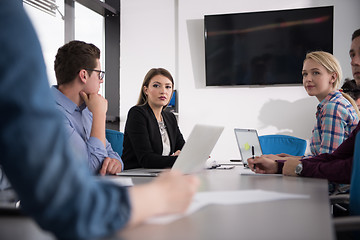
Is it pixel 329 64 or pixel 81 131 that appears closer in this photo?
pixel 81 131

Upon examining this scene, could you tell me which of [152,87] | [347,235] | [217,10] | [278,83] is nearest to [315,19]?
[278,83]

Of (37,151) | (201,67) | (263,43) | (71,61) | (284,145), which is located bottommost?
(284,145)

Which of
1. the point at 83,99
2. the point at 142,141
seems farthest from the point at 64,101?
the point at 142,141

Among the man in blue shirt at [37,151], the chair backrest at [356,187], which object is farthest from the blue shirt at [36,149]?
the chair backrest at [356,187]

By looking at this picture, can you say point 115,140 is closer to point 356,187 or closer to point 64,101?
point 64,101

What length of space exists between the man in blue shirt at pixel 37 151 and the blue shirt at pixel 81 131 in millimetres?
1355

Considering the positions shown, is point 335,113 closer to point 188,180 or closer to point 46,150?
point 188,180

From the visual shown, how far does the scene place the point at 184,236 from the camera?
65cm

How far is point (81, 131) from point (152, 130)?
0.83 metres

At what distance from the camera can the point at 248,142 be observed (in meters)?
2.51

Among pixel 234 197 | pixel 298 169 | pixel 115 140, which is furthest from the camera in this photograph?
pixel 115 140

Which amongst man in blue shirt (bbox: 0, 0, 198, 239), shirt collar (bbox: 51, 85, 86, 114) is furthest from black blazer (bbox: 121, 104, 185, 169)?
man in blue shirt (bbox: 0, 0, 198, 239)

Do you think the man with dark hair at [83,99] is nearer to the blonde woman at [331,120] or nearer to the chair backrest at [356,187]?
the blonde woman at [331,120]

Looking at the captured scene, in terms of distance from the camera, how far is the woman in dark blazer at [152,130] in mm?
2620
